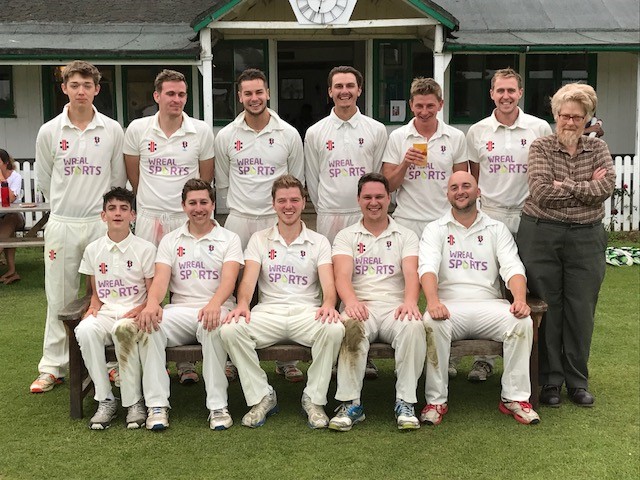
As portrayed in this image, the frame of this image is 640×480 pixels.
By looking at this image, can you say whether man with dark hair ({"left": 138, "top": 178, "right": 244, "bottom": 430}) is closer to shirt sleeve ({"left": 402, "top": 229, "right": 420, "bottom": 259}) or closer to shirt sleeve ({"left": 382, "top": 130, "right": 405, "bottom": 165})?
shirt sleeve ({"left": 402, "top": 229, "right": 420, "bottom": 259})

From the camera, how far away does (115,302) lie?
5.57 metres

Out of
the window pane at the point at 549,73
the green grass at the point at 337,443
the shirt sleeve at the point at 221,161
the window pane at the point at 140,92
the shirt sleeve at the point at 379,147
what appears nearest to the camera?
the green grass at the point at 337,443

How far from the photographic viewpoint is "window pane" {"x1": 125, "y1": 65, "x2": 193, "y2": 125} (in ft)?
47.7

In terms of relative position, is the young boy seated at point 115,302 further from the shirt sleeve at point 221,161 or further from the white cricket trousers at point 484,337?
the white cricket trousers at point 484,337

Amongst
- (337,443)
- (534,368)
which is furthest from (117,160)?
(534,368)

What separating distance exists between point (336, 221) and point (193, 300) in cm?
128

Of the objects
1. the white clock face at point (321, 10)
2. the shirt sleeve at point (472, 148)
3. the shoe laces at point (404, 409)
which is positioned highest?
the white clock face at point (321, 10)

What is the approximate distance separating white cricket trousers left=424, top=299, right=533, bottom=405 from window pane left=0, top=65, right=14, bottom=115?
36.5 feet

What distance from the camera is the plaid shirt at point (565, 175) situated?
212 inches

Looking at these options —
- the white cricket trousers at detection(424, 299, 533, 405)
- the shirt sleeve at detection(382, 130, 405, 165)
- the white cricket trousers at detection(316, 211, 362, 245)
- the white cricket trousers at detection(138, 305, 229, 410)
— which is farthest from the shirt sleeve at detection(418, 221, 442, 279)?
the white cricket trousers at detection(138, 305, 229, 410)

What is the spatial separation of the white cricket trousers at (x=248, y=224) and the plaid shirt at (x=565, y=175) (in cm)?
183

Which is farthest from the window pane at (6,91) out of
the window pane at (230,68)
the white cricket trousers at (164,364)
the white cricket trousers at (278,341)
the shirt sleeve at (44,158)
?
the white cricket trousers at (278,341)

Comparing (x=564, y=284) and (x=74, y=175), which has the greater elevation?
(x=74, y=175)

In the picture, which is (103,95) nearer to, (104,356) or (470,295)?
(104,356)
